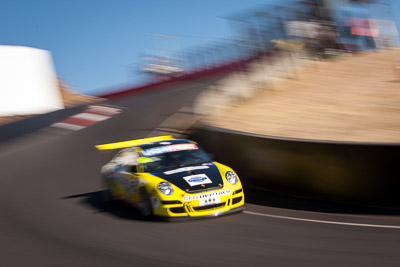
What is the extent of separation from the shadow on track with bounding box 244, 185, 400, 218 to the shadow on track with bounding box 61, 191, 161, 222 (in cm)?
200

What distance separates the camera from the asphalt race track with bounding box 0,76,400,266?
21.6 feet

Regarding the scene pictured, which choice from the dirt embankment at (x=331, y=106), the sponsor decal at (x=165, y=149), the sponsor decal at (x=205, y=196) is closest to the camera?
the sponsor decal at (x=205, y=196)

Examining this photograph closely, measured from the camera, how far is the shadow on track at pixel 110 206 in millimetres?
9648

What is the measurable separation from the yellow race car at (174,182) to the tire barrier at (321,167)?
45.2 inches

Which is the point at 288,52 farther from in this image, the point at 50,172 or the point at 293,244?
the point at 293,244

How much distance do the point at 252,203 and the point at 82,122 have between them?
1206 cm

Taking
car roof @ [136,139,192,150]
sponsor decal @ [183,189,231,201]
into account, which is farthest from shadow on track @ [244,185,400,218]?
car roof @ [136,139,192,150]

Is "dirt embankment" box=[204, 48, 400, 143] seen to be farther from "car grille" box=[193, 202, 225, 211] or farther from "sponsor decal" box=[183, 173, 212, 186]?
"car grille" box=[193, 202, 225, 211]

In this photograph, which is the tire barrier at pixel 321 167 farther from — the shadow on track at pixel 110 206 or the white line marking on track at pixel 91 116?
the white line marking on track at pixel 91 116

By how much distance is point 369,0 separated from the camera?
28.1 meters

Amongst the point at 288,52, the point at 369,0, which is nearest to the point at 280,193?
the point at 288,52

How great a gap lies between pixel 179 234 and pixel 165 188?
113cm

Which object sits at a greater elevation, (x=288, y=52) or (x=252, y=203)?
(x=288, y=52)

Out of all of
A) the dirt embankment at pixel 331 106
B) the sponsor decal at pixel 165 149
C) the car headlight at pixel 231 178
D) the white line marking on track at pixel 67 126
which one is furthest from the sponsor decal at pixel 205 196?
the white line marking on track at pixel 67 126
